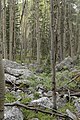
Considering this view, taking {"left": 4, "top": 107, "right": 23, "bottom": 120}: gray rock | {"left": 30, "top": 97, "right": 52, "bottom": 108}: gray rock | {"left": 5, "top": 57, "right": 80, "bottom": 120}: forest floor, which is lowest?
{"left": 5, "top": 57, "right": 80, "bottom": 120}: forest floor

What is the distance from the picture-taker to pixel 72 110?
5648mm

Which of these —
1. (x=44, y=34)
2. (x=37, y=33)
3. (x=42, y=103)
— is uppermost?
(x=37, y=33)

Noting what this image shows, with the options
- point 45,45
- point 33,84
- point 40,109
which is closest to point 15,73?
point 33,84

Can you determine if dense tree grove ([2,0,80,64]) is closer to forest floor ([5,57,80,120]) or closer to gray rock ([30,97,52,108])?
forest floor ([5,57,80,120])

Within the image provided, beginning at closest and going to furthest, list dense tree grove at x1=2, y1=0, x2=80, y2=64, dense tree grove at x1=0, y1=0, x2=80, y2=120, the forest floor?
1. dense tree grove at x1=0, y1=0, x2=80, y2=120
2. the forest floor
3. dense tree grove at x1=2, y1=0, x2=80, y2=64

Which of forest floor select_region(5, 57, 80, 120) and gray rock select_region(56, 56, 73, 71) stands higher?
forest floor select_region(5, 57, 80, 120)

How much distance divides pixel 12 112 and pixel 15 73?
4.44 metres

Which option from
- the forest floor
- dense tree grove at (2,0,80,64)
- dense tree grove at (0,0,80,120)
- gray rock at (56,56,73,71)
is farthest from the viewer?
dense tree grove at (2,0,80,64)

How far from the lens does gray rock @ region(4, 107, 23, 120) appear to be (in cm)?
444

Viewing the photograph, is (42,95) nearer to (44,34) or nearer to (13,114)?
A: (13,114)

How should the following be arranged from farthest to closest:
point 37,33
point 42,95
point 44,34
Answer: point 44,34
point 37,33
point 42,95

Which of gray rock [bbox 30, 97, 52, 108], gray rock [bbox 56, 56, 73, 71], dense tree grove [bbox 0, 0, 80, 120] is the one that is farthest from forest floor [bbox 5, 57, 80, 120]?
gray rock [bbox 56, 56, 73, 71]

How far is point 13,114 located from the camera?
4512mm

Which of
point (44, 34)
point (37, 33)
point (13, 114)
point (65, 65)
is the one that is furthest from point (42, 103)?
point (44, 34)
